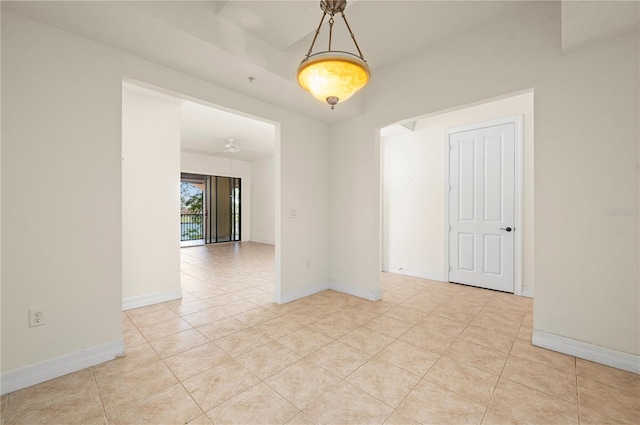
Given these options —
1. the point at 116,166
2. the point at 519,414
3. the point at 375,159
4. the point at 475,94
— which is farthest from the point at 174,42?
the point at 519,414

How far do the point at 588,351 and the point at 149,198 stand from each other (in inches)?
189

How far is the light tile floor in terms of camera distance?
63.7 inches

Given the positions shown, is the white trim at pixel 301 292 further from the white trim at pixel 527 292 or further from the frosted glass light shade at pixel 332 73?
the white trim at pixel 527 292

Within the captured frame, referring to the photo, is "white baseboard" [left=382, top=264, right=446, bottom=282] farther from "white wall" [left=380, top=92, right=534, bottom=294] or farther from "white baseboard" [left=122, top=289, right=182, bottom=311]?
"white baseboard" [left=122, top=289, right=182, bottom=311]

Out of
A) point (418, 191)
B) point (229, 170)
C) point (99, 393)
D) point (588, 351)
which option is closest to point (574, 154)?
point (588, 351)

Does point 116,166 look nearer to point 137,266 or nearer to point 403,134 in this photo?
point 137,266

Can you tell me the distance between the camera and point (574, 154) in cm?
225

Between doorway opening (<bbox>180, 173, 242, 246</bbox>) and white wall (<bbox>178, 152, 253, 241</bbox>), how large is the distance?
0.50 ft

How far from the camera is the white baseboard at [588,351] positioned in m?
2.04

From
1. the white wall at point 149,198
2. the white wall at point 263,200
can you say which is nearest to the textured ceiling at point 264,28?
the white wall at point 149,198

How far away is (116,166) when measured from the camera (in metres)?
2.25

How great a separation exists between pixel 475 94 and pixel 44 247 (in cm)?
401

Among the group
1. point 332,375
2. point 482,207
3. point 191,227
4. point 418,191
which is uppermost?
point 418,191

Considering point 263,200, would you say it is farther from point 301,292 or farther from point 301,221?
point 301,292
